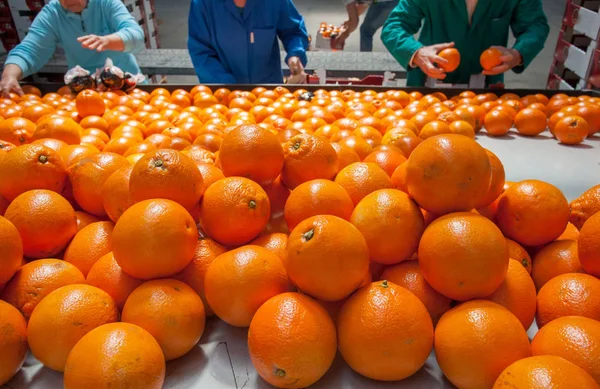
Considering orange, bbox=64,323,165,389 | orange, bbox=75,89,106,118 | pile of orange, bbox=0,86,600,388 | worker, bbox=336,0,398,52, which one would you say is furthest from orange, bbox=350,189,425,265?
worker, bbox=336,0,398,52

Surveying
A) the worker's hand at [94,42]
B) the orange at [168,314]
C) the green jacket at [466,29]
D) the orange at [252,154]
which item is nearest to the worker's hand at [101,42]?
the worker's hand at [94,42]

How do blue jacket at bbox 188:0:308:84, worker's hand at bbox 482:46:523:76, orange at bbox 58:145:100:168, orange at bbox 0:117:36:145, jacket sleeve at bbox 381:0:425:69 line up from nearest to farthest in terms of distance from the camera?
orange at bbox 58:145:100:168 < orange at bbox 0:117:36:145 < worker's hand at bbox 482:46:523:76 < jacket sleeve at bbox 381:0:425:69 < blue jacket at bbox 188:0:308:84

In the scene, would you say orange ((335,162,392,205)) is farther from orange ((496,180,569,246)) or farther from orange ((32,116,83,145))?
orange ((32,116,83,145))

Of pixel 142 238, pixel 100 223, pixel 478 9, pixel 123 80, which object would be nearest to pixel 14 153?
pixel 100 223

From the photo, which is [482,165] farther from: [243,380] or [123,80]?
[123,80]

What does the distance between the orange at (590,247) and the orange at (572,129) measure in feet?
5.48

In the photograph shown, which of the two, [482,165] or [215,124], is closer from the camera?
[482,165]

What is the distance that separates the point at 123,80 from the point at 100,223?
2.34 metres

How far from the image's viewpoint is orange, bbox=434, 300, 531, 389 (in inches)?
32.8

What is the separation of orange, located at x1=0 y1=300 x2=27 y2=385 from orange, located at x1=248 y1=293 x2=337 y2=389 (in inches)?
20.7

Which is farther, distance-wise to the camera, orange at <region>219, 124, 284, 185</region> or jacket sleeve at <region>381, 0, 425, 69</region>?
jacket sleeve at <region>381, 0, 425, 69</region>

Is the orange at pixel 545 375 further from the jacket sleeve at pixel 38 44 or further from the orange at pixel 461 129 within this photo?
the jacket sleeve at pixel 38 44

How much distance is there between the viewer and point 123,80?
321 centimetres

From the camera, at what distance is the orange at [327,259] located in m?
0.92
